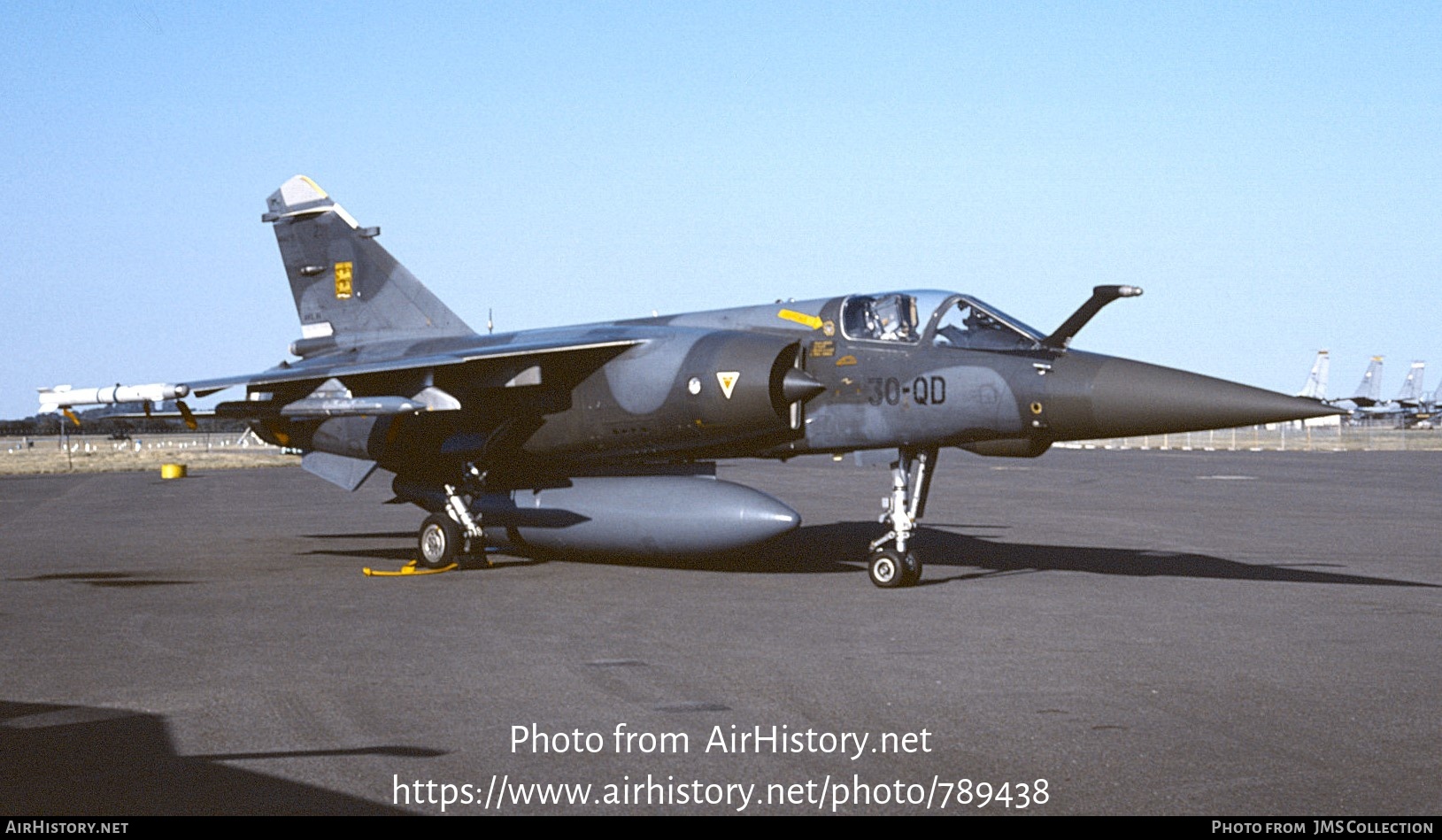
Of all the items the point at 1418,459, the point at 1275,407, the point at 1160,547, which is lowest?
the point at 1418,459

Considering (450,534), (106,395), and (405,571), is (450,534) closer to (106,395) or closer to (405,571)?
(405,571)

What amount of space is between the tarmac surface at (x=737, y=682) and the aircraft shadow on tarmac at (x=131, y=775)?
2 centimetres

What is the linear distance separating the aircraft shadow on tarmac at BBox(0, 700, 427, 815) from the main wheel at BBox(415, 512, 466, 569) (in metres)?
8.33

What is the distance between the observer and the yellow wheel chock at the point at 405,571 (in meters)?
15.0

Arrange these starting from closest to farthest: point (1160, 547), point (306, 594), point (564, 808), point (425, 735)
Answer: point (564, 808)
point (425, 735)
point (306, 594)
point (1160, 547)

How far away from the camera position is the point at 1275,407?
1109cm

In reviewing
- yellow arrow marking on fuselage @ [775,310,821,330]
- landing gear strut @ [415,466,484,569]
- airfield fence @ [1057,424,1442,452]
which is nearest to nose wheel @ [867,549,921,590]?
yellow arrow marking on fuselage @ [775,310,821,330]

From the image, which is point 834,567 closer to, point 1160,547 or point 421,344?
point 1160,547

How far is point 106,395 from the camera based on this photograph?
15.0 metres

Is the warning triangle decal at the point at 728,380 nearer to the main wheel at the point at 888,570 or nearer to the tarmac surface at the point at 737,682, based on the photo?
the tarmac surface at the point at 737,682

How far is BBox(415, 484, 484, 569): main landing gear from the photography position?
51.4 feet

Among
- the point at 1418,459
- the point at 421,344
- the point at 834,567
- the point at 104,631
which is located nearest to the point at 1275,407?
the point at 834,567

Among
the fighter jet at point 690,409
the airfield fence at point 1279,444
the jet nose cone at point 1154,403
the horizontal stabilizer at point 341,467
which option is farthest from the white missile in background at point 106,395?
the airfield fence at point 1279,444

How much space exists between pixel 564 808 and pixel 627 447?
387 inches
